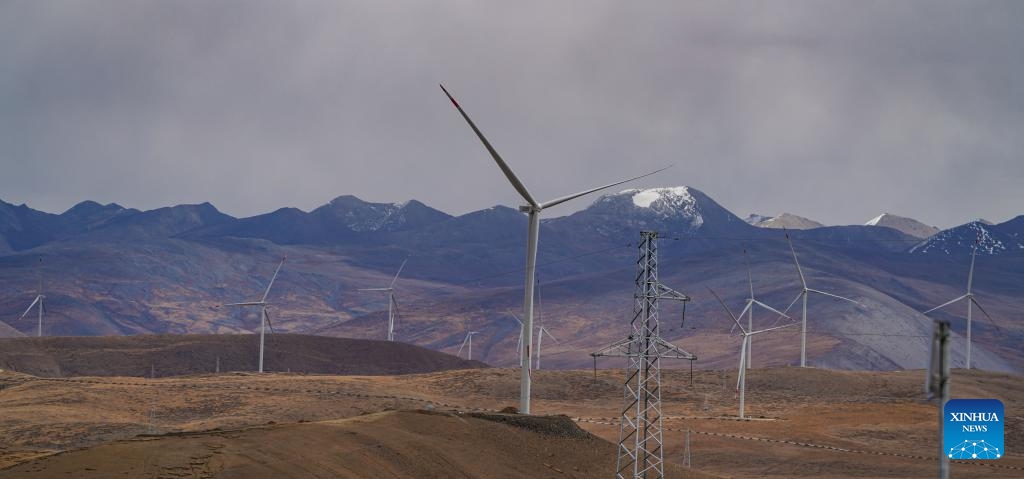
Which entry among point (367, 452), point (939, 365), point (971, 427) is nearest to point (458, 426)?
point (367, 452)

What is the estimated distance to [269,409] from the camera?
287ft

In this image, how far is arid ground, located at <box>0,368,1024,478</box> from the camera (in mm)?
42719

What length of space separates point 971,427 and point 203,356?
155322 millimetres

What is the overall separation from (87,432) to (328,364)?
108 m

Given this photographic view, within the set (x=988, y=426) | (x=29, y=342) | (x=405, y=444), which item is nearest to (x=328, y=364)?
(x=29, y=342)

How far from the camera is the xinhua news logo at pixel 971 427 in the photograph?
63.5ft

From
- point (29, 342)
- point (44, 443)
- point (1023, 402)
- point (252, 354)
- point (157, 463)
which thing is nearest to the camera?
point (157, 463)

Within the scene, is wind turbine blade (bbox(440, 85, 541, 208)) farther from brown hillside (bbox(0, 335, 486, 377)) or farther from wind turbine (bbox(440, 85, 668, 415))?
brown hillside (bbox(0, 335, 486, 377))

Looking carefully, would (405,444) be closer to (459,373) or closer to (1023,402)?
(459,373)

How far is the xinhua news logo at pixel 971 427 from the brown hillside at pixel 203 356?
137m

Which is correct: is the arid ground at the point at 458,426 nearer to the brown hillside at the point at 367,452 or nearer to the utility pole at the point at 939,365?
the brown hillside at the point at 367,452

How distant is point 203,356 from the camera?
6531 inches

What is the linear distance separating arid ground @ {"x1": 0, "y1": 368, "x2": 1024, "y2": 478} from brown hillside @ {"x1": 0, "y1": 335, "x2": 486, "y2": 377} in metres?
36.5

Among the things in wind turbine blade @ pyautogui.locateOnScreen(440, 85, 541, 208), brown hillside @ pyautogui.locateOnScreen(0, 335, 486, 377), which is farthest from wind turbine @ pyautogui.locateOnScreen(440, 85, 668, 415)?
brown hillside @ pyautogui.locateOnScreen(0, 335, 486, 377)
